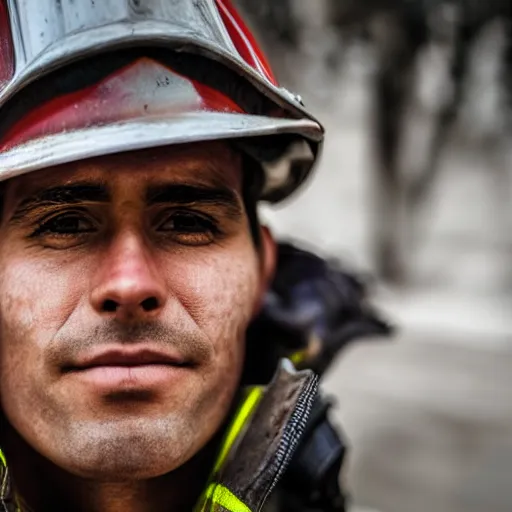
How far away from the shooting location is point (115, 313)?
1146 mm

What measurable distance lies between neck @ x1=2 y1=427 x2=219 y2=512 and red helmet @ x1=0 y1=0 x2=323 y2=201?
60 cm

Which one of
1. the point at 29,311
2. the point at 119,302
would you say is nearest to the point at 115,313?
the point at 119,302

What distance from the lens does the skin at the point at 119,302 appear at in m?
1.15

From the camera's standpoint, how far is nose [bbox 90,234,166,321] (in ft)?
3.69

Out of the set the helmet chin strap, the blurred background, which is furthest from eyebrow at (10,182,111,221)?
the blurred background

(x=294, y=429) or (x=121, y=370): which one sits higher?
(x=121, y=370)

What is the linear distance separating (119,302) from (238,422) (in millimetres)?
400

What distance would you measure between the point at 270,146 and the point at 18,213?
552mm

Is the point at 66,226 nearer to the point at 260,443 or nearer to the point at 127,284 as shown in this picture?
the point at 127,284

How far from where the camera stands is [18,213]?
123 centimetres

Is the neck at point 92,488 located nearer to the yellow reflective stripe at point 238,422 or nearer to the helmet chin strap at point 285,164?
the yellow reflective stripe at point 238,422

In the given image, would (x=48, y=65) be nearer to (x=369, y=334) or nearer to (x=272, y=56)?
(x=369, y=334)

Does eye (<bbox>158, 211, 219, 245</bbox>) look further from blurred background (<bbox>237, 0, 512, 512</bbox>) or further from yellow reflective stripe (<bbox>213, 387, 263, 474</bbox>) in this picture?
blurred background (<bbox>237, 0, 512, 512</bbox>)

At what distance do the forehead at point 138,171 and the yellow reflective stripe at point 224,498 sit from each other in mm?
542
